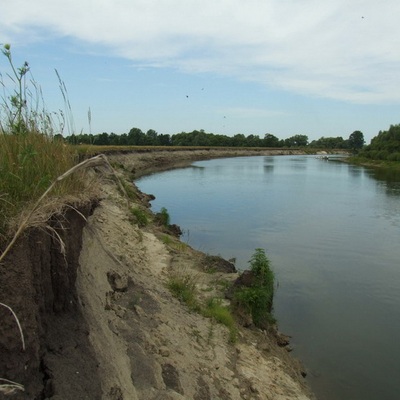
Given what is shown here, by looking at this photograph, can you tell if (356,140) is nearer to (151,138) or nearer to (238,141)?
(238,141)

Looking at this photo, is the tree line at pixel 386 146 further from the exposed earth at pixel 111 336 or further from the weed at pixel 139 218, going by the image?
the exposed earth at pixel 111 336

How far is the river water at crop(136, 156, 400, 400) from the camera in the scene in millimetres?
9750

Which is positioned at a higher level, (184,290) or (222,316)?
(184,290)

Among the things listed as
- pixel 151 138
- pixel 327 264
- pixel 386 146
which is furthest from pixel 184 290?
pixel 151 138

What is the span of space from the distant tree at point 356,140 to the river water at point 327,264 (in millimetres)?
157866

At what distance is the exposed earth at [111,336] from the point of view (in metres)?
3.86

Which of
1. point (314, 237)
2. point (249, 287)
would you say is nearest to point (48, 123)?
point (249, 287)

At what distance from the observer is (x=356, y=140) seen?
18800 cm

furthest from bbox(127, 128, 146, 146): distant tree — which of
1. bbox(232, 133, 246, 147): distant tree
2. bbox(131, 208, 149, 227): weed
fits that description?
bbox(131, 208, 149, 227): weed

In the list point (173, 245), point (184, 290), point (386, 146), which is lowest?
point (173, 245)

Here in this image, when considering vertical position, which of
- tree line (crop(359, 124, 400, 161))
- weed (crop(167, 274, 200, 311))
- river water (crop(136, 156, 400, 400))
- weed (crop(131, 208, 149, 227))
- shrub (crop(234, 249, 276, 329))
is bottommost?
river water (crop(136, 156, 400, 400))

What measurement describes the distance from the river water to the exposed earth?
1262 mm

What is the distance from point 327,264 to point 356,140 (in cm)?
18431

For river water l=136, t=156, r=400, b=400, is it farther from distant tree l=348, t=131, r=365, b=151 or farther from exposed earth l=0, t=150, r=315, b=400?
distant tree l=348, t=131, r=365, b=151
